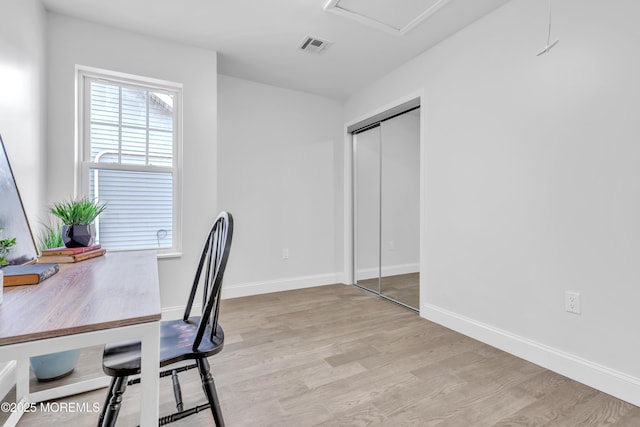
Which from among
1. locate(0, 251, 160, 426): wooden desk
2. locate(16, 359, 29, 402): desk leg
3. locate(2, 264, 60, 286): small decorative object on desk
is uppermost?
locate(2, 264, 60, 286): small decorative object on desk

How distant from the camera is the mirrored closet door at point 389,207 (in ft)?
10.2

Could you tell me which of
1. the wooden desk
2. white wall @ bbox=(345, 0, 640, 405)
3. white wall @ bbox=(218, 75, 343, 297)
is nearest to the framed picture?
the wooden desk

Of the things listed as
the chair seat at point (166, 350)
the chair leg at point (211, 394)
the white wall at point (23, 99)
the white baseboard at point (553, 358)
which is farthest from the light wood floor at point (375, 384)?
the white wall at point (23, 99)

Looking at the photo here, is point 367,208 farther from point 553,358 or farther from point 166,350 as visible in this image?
point 166,350

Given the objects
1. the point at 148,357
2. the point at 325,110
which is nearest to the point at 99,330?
the point at 148,357

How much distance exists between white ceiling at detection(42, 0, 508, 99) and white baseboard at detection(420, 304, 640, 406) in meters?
2.33

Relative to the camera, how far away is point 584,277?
1.72 metres

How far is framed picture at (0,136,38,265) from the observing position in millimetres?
1352

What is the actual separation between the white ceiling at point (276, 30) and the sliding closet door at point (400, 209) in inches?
26.9

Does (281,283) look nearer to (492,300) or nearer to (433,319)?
(433,319)

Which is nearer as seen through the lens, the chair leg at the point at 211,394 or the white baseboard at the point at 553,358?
the chair leg at the point at 211,394

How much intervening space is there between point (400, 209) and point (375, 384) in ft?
6.60

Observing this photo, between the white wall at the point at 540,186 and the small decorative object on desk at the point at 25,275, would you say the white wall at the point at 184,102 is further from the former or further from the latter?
the white wall at the point at 540,186

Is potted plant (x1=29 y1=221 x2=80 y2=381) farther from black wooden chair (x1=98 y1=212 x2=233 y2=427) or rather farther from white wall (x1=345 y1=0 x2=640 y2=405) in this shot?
white wall (x1=345 y1=0 x2=640 y2=405)
